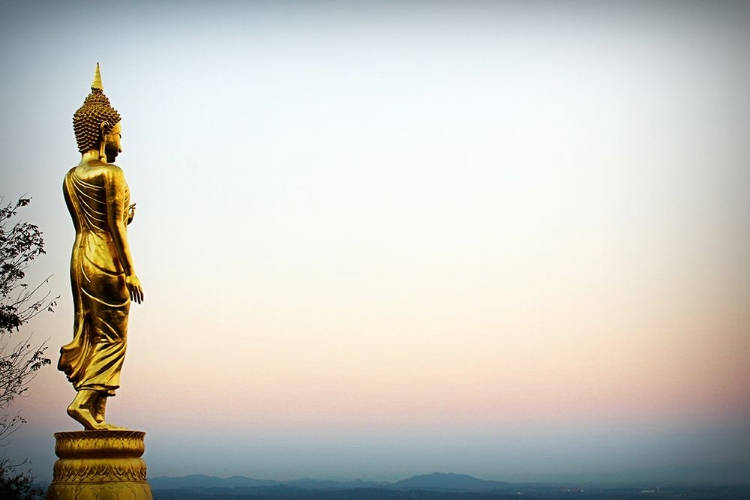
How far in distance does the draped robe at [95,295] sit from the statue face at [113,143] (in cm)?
36

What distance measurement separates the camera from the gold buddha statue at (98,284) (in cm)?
Result: 1041

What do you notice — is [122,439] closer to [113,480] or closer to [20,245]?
[113,480]

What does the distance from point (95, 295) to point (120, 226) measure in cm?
71

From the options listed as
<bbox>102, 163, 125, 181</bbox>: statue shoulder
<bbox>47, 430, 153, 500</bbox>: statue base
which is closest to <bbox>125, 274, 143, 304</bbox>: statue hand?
<bbox>102, 163, 125, 181</bbox>: statue shoulder

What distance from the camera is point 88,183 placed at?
34.5 feet

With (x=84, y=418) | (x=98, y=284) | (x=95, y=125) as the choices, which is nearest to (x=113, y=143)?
(x=95, y=125)

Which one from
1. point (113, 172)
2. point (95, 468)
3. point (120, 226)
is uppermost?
point (113, 172)

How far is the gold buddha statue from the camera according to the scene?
10406 millimetres

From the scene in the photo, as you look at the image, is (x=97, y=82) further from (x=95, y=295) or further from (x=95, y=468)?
(x=95, y=468)

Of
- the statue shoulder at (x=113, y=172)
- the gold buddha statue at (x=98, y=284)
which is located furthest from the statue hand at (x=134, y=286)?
the statue shoulder at (x=113, y=172)

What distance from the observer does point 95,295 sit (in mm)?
10461

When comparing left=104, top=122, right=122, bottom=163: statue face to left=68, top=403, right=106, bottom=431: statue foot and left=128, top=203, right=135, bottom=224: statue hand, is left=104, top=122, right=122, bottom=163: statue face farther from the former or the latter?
left=68, top=403, right=106, bottom=431: statue foot

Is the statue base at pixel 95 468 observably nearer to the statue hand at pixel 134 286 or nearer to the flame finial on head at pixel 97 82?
the statue hand at pixel 134 286

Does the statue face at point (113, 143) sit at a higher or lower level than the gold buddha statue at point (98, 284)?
higher
